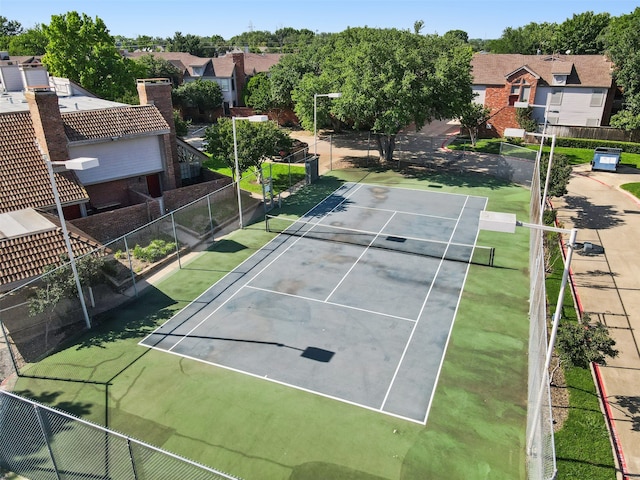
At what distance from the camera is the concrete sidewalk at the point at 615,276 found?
13.6 metres

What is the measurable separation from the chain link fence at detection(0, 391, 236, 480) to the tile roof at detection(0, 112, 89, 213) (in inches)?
494

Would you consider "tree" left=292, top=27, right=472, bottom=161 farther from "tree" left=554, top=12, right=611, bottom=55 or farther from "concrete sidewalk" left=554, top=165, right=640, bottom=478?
"tree" left=554, top=12, right=611, bottom=55

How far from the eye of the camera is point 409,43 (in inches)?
1410

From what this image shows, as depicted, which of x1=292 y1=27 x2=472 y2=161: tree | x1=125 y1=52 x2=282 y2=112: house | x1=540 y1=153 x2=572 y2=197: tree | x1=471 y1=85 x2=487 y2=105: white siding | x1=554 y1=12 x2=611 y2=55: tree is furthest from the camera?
x1=554 y1=12 x2=611 y2=55: tree

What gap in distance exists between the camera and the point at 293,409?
45.7ft

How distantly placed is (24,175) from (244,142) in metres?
11.7

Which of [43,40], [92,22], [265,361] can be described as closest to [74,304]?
[265,361]

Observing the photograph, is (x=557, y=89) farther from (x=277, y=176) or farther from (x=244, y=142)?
(x=244, y=142)

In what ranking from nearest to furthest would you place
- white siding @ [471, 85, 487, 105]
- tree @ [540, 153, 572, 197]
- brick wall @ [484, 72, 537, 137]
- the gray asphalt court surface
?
the gray asphalt court surface
tree @ [540, 153, 572, 197]
brick wall @ [484, 72, 537, 137]
white siding @ [471, 85, 487, 105]

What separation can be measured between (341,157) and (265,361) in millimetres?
29478

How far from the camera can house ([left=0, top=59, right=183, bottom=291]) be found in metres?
18.9

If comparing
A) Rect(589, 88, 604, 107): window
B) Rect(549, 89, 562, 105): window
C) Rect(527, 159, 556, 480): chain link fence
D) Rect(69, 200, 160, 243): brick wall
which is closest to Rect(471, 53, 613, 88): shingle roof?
Rect(589, 88, 604, 107): window

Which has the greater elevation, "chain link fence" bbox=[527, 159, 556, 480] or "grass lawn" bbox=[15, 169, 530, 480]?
"chain link fence" bbox=[527, 159, 556, 480]

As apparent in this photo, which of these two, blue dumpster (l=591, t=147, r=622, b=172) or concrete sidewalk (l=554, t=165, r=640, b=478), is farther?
blue dumpster (l=591, t=147, r=622, b=172)
